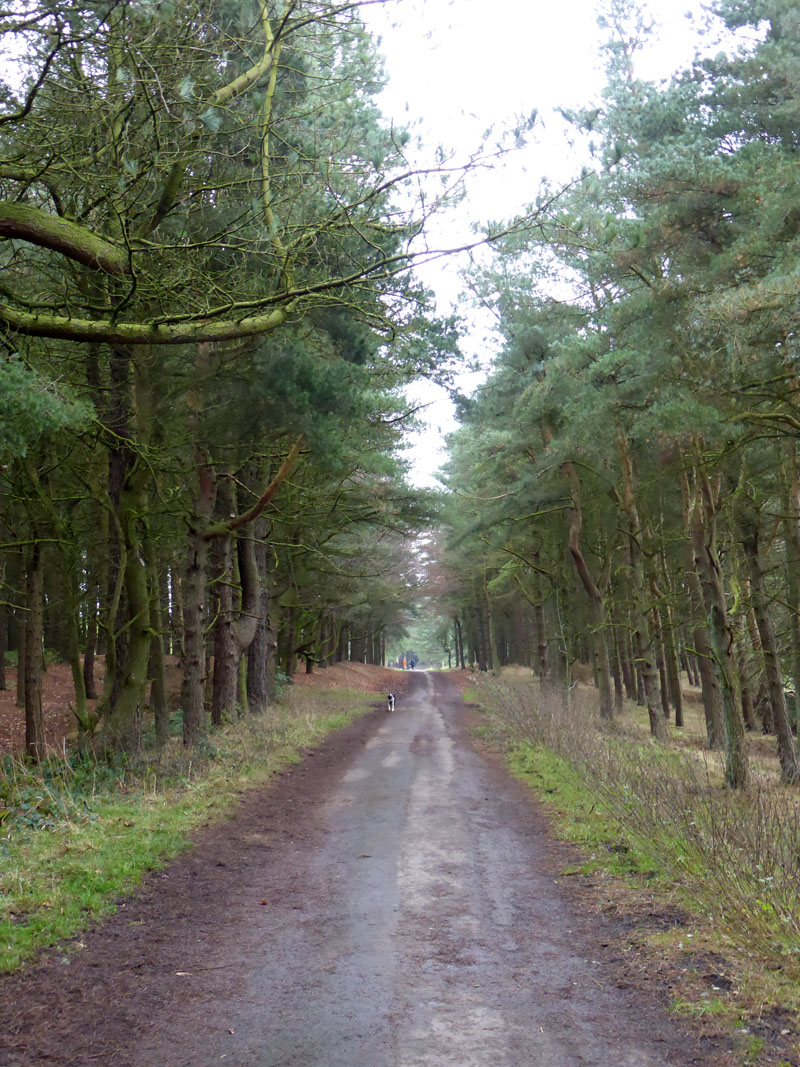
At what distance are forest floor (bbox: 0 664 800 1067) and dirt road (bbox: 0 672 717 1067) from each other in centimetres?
1

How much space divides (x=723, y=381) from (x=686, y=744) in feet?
41.1

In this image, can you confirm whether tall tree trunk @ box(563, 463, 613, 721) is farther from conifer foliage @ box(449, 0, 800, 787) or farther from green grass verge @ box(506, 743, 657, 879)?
green grass verge @ box(506, 743, 657, 879)

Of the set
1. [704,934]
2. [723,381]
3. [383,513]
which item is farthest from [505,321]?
[704,934]

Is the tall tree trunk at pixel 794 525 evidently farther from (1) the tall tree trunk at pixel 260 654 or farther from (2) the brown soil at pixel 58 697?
(2) the brown soil at pixel 58 697

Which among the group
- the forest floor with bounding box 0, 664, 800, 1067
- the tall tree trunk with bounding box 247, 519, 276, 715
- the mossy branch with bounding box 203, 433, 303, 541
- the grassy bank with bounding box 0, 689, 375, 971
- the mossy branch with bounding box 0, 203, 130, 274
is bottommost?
the forest floor with bounding box 0, 664, 800, 1067

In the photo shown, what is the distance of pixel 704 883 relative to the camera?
5906mm

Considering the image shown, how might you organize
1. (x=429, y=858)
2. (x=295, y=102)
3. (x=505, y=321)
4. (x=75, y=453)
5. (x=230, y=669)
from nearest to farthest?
(x=429, y=858)
(x=295, y=102)
(x=75, y=453)
(x=230, y=669)
(x=505, y=321)

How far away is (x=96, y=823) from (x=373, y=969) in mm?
4279

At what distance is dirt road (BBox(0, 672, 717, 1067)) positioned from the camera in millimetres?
4113

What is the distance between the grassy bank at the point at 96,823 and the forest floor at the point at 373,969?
241 millimetres

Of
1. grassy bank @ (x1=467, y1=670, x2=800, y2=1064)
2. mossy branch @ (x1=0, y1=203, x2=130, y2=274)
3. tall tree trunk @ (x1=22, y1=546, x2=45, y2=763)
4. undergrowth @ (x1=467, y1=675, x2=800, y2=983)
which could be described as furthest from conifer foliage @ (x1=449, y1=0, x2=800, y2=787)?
tall tree trunk @ (x1=22, y1=546, x2=45, y2=763)

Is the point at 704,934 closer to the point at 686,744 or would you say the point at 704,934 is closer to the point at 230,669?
the point at 230,669

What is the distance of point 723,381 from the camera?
10906 millimetres

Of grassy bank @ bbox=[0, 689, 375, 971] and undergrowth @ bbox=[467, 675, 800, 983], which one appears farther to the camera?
grassy bank @ bbox=[0, 689, 375, 971]
